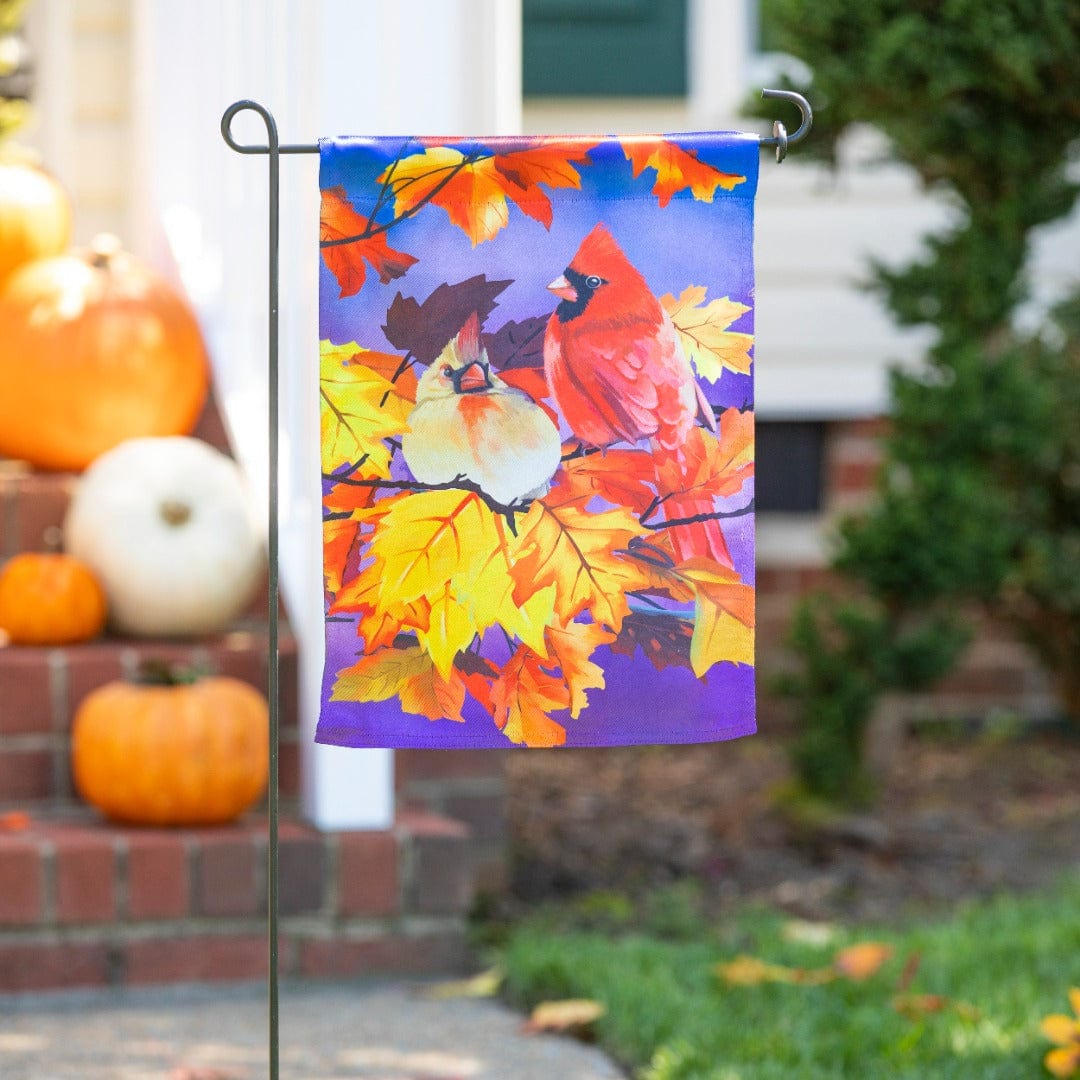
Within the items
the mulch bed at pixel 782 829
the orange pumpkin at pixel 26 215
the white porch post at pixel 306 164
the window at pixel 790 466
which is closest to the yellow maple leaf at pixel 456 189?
the white porch post at pixel 306 164

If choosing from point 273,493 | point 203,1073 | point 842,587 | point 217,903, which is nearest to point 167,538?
point 217,903

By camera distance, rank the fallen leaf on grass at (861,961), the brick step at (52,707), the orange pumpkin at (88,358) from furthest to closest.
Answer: the orange pumpkin at (88,358) < the brick step at (52,707) < the fallen leaf on grass at (861,961)

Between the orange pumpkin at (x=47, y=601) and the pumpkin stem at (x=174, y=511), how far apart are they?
212 millimetres

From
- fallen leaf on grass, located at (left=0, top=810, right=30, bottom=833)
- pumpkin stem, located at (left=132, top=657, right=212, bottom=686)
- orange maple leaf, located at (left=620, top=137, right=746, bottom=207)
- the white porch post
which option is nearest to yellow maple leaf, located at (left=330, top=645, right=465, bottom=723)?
orange maple leaf, located at (left=620, top=137, right=746, bottom=207)

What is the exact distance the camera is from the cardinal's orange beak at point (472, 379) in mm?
1975

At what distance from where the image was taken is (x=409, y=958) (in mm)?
3324

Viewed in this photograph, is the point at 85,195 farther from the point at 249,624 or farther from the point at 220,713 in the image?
the point at 220,713

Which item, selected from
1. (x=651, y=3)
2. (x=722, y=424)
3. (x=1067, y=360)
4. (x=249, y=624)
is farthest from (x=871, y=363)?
(x=722, y=424)

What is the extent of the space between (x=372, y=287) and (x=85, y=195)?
3449 mm

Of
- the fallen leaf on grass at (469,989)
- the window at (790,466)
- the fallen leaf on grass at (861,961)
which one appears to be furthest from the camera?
the window at (790,466)

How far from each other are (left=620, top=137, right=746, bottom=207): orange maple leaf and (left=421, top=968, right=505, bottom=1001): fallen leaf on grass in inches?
71.5

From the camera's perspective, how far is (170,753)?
327cm

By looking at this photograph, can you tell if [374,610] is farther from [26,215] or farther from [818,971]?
[26,215]

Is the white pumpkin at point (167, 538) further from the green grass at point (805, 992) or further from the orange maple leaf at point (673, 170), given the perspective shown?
the orange maple leaf at point (673, 170)
